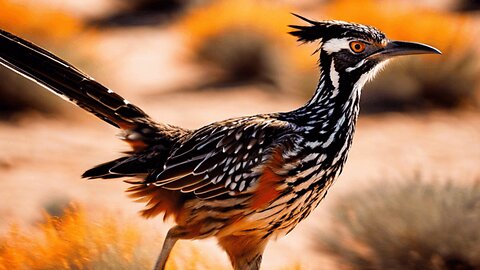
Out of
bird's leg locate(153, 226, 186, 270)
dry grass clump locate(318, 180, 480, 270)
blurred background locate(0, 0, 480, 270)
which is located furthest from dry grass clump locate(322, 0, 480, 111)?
bird's leg locate(153, 226, 186, 270)

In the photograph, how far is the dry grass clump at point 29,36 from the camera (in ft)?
38.5

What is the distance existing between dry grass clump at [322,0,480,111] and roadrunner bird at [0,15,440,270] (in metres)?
7.78

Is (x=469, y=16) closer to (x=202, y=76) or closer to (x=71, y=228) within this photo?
(x=202, y=76)

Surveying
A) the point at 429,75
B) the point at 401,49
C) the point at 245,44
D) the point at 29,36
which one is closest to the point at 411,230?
the point at 401,49

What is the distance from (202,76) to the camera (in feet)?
48.6

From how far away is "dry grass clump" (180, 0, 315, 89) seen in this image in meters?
14.6

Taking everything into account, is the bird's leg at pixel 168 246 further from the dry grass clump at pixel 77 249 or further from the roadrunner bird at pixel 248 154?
the dry grass clump at pixel 77 249

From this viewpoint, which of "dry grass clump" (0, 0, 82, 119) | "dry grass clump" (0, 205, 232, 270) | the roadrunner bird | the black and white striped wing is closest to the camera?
the roadrunner bird

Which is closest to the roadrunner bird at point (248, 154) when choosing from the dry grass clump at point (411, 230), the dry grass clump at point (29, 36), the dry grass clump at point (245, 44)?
the dry grass clump at point (411, 230)

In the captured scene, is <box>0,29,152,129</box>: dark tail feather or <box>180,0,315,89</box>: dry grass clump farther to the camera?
<box>180,0,315,89</box>: dry grass clump

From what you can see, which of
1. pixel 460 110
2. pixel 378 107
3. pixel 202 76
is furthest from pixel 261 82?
pixel 460 110

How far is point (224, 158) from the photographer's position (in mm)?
5344

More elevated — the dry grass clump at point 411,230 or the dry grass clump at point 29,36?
the dry grass clump at point 29,36

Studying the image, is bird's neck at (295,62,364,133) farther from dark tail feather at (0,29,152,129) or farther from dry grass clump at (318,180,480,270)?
dry grass clump at (318,180,480,270)
